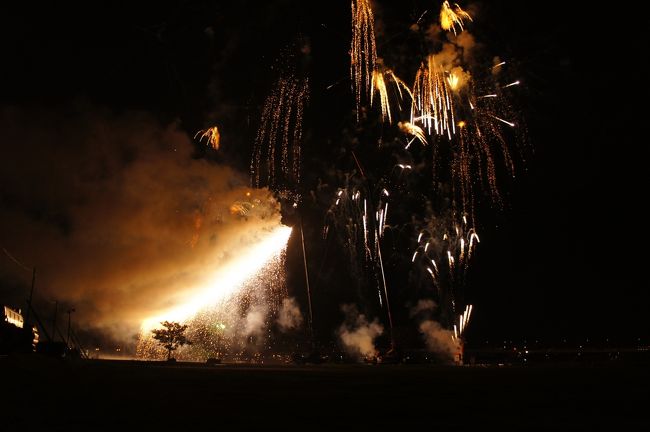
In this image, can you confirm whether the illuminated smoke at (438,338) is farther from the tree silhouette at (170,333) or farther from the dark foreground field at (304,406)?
the dark foreground field at (304,406)

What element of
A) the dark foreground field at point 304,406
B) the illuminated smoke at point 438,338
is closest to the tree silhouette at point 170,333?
the illuminated smoke at point 438,338

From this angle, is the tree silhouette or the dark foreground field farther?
the tree silhouette

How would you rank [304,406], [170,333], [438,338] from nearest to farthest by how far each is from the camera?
1. [304,406]
2. [170,333]
3. [438,338]

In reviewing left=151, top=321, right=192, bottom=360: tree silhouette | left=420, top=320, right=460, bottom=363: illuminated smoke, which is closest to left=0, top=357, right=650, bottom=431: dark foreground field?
left=151, top=321, right=192, bottom=360: tree silhouette

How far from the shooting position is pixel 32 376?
14789mm

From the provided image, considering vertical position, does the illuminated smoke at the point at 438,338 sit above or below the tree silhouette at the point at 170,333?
below

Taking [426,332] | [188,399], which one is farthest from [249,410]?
[426,332]

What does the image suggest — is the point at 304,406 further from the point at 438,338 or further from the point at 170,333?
the point at 438,338

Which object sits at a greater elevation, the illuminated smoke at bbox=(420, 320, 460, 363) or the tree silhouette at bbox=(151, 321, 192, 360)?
the tree silhouette at bbox=(151, 321, 192, 360)

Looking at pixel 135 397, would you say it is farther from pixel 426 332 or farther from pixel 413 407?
pixel 426 332

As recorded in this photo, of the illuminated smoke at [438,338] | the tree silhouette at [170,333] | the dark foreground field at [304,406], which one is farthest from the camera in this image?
the illuminated smoke at [438,338]

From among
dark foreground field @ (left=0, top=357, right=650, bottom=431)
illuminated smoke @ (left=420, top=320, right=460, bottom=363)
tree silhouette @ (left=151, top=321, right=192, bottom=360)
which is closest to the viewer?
dark foreground field @ (left=0, top=357, right=650, bottom=431)

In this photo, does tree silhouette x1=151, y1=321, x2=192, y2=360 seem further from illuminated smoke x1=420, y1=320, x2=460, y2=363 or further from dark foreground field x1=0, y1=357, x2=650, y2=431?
dark foreground field x1=0, y1=357, x2=650, y2=431

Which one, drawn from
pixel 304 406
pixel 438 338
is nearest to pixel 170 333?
pixel 438 338
